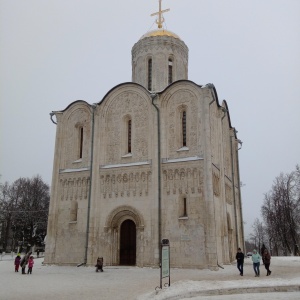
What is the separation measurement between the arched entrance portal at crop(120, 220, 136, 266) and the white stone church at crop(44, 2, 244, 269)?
0.05 m

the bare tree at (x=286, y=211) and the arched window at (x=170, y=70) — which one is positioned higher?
the arched window at (x=170, y=70)

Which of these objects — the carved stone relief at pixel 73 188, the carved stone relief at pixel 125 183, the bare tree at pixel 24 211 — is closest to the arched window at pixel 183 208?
the carved stone relief at pixel 125 183

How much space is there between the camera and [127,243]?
63.5ft

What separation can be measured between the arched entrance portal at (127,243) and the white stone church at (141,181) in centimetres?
5

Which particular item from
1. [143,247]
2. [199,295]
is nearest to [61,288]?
[199,295]

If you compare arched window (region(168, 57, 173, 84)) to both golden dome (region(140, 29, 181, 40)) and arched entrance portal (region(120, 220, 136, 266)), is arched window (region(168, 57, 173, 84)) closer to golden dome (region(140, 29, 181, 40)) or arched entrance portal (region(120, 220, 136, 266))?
golden dome (region(140, 29, 181, 40))

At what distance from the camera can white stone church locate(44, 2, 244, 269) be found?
Answer: 17.7m

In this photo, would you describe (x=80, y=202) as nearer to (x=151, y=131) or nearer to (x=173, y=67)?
(x=151, y=131)

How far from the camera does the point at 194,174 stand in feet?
59.6

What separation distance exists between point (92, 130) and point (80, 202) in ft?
14.6

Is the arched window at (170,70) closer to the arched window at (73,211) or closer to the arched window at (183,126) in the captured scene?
the arched window at (183,126)

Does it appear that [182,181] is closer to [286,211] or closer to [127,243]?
[127,243]

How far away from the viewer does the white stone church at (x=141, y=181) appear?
17672 mm

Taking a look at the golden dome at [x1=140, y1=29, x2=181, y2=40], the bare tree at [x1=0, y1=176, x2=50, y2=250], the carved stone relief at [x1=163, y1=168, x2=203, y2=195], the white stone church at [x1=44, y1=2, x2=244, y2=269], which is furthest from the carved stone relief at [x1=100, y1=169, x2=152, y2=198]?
the bare tree at [x1=0, y1=176, x2=50, y2=250]
